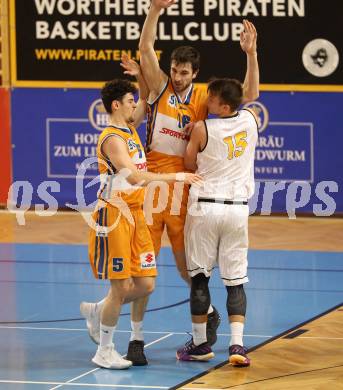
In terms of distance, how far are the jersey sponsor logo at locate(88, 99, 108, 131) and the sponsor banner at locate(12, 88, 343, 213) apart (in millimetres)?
13

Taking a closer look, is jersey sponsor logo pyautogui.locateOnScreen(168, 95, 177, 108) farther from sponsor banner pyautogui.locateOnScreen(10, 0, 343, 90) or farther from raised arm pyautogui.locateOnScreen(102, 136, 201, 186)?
sponsor banner pyautogui.locateOnScreen(10, 0, 343, 90)

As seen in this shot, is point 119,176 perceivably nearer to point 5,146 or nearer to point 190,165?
point 190,165

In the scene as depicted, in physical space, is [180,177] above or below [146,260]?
above

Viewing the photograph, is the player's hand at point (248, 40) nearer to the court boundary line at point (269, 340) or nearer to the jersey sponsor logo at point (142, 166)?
the jersey sponsor logo at point (142, 166)

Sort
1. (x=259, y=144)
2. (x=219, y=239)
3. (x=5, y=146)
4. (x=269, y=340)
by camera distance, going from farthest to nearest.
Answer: (x=5, y=146)
(x=259, y=144)
(x=269, y=340)
(x=219, y=239)

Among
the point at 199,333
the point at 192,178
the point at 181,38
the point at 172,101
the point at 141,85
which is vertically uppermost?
the point at 181,38

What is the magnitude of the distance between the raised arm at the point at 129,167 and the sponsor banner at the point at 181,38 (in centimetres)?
689

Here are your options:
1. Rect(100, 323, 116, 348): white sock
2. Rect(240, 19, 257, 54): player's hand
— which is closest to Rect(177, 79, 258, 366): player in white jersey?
Rect(240, 19, 257, 54): player's hand

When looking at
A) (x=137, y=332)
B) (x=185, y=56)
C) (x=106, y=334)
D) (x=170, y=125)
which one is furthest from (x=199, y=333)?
(x=185, y=56)

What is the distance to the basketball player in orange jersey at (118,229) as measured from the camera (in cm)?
790

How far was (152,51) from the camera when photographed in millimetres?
8359

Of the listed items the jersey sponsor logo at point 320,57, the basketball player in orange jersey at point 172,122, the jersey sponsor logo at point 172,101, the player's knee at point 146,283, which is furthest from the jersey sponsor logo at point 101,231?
the jersey sponsor logo at point 320,57

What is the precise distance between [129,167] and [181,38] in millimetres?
7178

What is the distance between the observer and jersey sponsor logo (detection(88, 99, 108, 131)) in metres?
15.1
